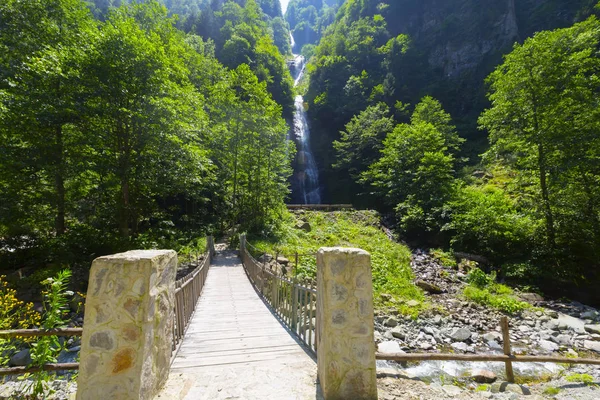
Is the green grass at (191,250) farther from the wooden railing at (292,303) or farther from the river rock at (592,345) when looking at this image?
the river rock at (592,345)

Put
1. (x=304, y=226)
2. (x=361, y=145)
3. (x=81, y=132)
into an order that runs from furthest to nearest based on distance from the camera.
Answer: (x=361, y=145)
(x=304, y=226)
(x=81, y=132)

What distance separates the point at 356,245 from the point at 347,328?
13269 millimetres

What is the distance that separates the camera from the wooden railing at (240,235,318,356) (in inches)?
163

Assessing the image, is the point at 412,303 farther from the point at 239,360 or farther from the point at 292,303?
the point at 239,360

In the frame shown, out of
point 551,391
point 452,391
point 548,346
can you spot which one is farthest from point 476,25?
point 452,391

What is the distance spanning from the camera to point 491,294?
399 inches

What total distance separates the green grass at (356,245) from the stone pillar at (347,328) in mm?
7041

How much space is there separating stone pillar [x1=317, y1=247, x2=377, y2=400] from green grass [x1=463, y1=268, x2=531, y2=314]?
9.16 meters

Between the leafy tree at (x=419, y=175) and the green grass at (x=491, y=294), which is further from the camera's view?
the leafy tree at (x=419, y=175)

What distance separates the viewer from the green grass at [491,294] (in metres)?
9.09

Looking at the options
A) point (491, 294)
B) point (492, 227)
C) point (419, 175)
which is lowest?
point (491, 294)

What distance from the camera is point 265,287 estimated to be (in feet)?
24.8

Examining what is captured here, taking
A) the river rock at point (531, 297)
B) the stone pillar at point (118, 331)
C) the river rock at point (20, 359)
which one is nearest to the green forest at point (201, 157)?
the river rock at point (531, 297)

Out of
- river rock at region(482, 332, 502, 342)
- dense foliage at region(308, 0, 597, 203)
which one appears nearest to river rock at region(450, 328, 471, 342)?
river rock at region(482, 332, 502, 342)
